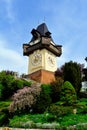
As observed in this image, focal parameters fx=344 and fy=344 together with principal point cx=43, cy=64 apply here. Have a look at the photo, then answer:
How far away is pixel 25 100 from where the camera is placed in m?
28.6

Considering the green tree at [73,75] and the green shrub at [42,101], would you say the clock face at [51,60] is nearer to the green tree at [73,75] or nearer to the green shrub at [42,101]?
the green tree at [73,75]

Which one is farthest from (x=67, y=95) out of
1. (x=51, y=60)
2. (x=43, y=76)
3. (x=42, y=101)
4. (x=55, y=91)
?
(x=51, y=60)

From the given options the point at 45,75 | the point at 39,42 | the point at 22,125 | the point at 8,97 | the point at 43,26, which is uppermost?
the point at 43,26

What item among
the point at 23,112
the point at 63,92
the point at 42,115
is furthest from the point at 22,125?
Result: the point at 63,92

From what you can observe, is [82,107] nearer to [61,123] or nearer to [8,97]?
[61,123]

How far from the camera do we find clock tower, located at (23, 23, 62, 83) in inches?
1940

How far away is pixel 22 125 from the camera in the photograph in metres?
24.0

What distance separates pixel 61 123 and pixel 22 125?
2.77m

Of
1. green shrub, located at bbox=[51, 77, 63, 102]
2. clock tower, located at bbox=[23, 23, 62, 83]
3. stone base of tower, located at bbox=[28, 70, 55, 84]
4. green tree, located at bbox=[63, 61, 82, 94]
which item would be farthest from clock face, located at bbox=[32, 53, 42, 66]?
green shrub, located at bbox=[51, 77, 63, 102]

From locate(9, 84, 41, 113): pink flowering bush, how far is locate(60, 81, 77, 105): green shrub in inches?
88.9

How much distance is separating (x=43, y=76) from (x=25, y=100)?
779 inches

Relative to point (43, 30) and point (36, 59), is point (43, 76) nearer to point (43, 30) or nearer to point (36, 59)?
point (36, 59)

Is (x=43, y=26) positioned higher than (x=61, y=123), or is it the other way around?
(x=43, y=26)

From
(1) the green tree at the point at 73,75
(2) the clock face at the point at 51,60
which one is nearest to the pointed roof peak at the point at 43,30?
(2) the clock face at the point at 51,60
